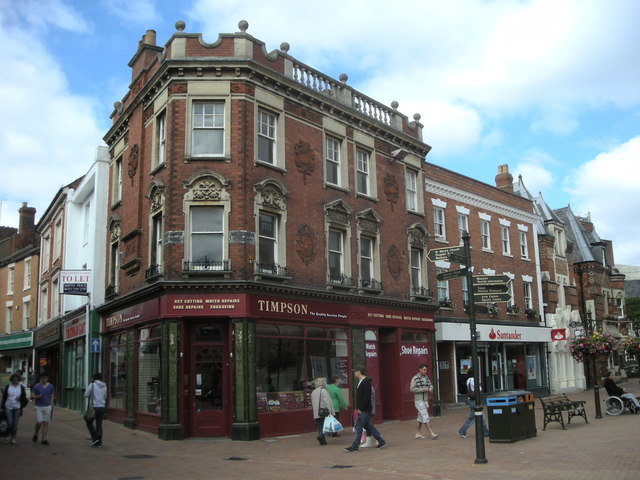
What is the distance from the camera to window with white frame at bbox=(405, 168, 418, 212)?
25.7m

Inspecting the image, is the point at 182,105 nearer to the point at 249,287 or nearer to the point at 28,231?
the point at 249,287

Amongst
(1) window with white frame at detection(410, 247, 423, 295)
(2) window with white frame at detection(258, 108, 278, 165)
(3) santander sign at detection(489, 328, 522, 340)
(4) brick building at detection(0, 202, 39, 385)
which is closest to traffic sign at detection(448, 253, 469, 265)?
(2) window with white frame at detection(258, 108, 278, 165)

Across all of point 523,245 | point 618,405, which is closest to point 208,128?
point 618,405

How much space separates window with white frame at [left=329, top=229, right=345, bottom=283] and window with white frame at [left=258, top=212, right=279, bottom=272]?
2.68 metres

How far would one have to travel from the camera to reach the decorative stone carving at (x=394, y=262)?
23531 mm

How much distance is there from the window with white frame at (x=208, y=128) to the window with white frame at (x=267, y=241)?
2368 millimetres

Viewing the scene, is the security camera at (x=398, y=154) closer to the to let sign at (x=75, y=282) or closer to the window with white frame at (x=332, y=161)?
the window with white frame at (x=332, y=161)

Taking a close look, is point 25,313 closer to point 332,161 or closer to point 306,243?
point 332,161

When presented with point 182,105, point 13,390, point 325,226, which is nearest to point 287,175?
point 325,226

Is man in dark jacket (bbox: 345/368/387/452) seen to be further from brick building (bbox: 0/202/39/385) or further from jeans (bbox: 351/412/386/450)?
brick building (bbox: 0/202/39/385)

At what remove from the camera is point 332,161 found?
22.2 m

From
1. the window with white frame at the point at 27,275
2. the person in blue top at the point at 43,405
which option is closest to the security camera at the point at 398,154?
the person in blue top at the point at 43,405

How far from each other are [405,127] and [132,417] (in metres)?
15.0

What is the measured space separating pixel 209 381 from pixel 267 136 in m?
7.53
